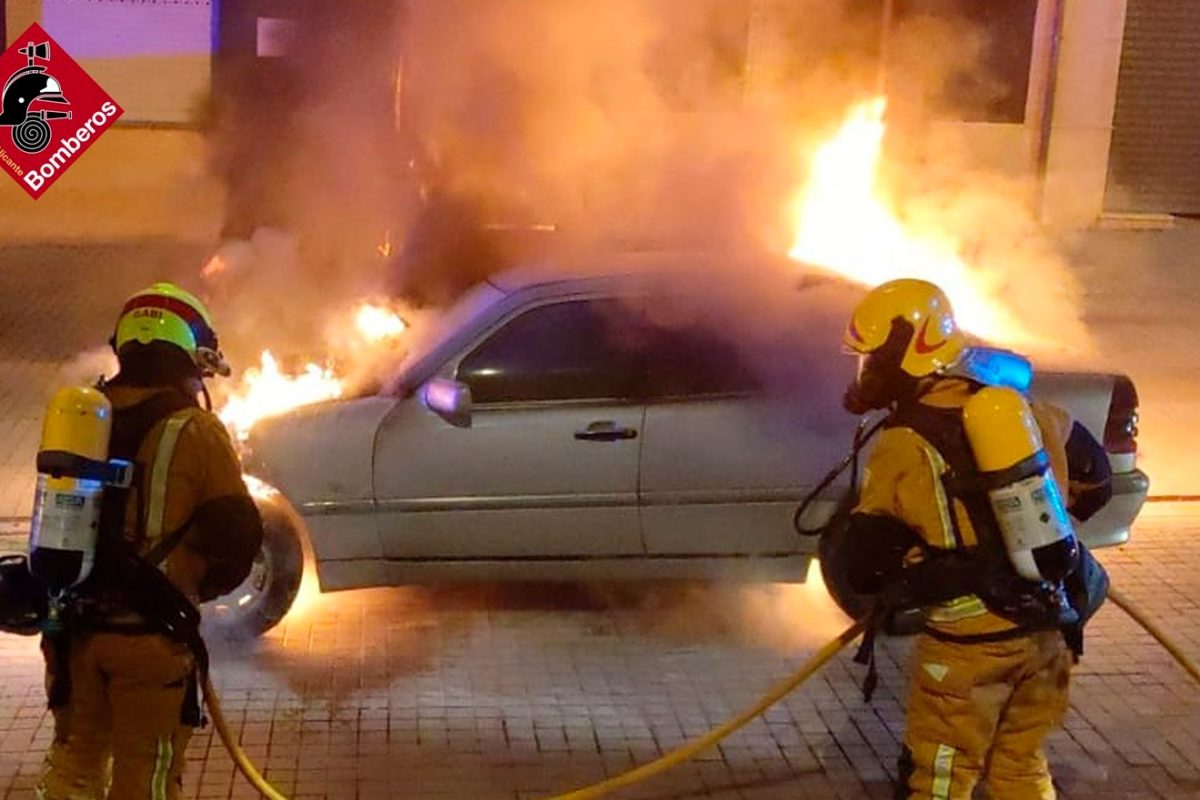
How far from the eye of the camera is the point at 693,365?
19.9 feet

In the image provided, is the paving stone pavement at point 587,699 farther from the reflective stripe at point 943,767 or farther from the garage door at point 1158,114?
the garage door at point 1158,114

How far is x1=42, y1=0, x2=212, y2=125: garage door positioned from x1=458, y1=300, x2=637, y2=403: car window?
41.7 ft

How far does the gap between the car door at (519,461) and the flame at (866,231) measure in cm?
273

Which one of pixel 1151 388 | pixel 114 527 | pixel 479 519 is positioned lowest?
pixel 1151 388

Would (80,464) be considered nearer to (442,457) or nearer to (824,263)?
(442,457)

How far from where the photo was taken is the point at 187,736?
156 inches

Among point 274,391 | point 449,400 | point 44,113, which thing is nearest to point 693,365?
point 449,400

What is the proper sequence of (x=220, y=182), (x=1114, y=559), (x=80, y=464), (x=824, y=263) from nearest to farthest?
(x=80, y=464), (x=824, y=263), (x=1114, y=559), (x=220, y=182)

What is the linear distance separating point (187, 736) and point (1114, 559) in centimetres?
492

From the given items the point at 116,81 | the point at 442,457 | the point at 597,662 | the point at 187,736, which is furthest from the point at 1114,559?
the point at 116,81

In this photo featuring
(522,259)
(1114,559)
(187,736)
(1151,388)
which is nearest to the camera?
(187,736)

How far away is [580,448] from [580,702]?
0.99m

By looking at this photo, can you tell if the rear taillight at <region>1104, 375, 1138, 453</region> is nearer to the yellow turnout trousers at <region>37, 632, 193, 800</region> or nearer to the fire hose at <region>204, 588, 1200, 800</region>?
the fire hose at <region>204, 588, 1200, 800</region>

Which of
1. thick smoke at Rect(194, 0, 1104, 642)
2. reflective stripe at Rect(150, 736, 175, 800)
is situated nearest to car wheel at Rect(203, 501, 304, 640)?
reflective stripe at Rect(150, 736, 175, 800)
